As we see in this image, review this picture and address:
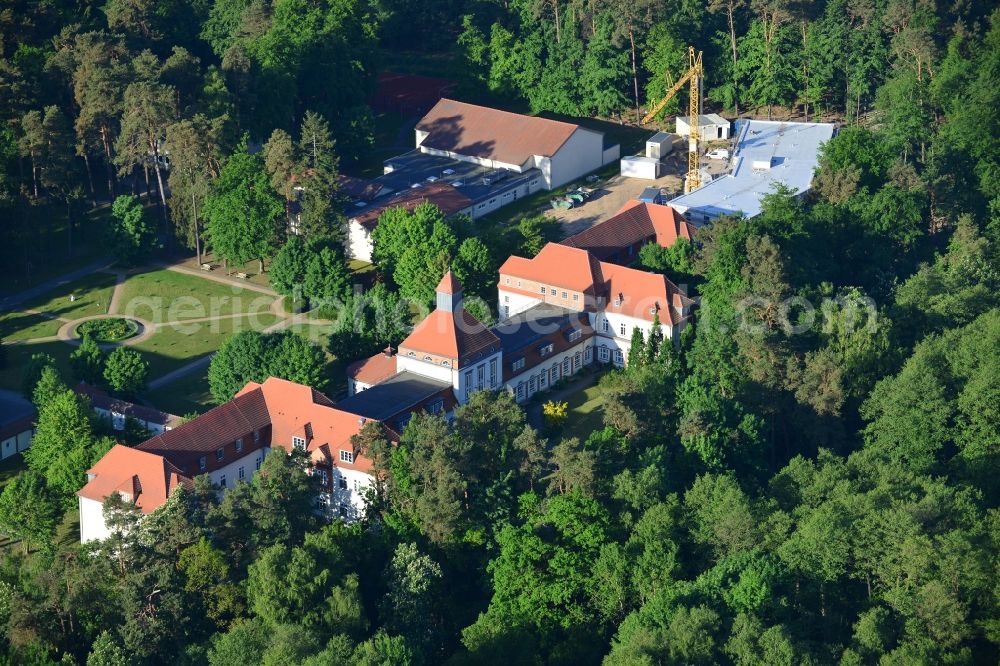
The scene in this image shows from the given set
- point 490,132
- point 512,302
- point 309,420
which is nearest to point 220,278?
point 512,302

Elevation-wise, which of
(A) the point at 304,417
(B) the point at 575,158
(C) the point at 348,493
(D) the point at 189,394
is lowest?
(D) the point at 189,394

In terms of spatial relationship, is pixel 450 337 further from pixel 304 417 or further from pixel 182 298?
pixel 182 298

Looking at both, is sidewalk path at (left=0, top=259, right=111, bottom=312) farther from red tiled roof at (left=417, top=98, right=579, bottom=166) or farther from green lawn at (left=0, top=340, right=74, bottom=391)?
red tiled roof at (left=417, top=98, right=579, bottom=166)

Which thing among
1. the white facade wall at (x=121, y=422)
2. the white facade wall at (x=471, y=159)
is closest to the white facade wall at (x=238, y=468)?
the white facade wall at (x=121, y=422)

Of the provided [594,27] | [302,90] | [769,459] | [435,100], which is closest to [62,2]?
[302,90]

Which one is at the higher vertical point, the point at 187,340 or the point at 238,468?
the point at 238,468

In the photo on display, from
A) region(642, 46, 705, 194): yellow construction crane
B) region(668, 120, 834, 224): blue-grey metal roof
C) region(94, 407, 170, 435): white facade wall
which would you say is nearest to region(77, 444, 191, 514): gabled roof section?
region(94, 407, 170, 435): white facade wall

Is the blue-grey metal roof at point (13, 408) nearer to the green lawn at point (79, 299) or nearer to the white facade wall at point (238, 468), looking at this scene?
the green lawn at point (79, 299)

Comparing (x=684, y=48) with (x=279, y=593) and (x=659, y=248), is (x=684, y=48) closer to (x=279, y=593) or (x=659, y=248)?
(x=659, y=248)
